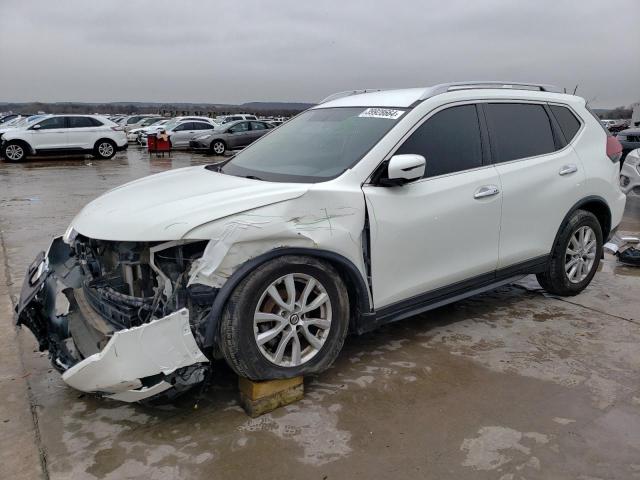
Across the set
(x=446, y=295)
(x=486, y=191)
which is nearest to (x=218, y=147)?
(x=486, y=191)

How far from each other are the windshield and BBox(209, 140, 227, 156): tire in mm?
19865

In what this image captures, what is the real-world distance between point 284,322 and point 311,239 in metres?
0.47

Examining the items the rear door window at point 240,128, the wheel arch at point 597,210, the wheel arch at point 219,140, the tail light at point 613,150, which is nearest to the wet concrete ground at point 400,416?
the wheel arch at point 597,210

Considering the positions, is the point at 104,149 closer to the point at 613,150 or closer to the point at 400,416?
the point at 613,150

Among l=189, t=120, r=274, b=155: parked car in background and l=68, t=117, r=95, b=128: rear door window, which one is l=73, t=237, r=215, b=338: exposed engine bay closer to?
l=68, t=117, r=95, b=128: rear door window

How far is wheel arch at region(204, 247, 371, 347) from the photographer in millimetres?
2730

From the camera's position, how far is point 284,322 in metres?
2.95

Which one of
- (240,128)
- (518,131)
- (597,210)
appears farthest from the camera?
(240,128)

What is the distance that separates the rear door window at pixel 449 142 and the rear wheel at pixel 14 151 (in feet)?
64.7

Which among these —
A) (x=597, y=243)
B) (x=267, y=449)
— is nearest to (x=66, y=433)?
(x=267, y=449)

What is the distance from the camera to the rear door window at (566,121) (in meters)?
4.57

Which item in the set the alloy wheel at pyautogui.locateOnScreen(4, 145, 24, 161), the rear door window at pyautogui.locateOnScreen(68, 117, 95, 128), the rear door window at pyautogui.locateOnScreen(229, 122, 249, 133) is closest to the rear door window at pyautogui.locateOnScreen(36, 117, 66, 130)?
the rear door window at pyautogui.locateOnScreen(68, 117, 95, 128)

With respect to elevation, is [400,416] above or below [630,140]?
below

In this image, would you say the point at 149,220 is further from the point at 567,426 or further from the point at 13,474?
the point at 567,426
